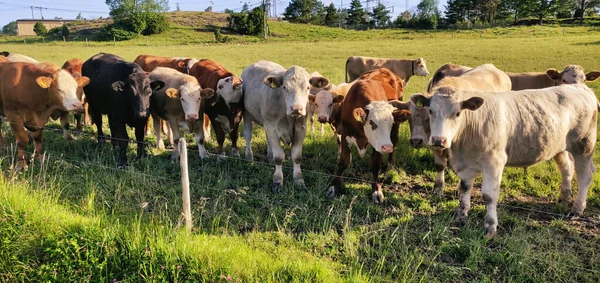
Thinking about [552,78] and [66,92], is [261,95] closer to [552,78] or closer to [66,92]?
[66,92]

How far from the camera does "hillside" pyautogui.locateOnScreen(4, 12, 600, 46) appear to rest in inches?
1876

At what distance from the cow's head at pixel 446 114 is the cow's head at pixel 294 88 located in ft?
6.16

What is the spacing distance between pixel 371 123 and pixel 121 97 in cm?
440

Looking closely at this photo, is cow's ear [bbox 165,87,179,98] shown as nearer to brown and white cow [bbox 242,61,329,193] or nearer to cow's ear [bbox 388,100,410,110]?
brown and white cow [bbox 242,61,329,193]

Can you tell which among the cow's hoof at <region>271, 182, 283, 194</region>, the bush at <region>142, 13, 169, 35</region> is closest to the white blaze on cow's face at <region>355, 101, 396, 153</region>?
the cow's hoof at <region>271, 182, 283, 194</region>

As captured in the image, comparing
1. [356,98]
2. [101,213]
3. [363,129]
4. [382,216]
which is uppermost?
[356,98]

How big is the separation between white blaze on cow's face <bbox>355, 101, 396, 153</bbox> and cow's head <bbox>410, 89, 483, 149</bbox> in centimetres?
77

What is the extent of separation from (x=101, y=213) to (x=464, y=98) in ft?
14.2

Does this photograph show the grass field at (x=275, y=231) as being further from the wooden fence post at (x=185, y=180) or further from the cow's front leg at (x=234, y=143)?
the cow's front leg at (x=234, y=143)

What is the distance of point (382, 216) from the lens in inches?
214

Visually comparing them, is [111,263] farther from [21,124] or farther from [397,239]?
[21,124]

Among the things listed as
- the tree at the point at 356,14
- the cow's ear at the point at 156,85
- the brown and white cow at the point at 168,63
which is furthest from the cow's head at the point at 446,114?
the tree at the point at 356,14

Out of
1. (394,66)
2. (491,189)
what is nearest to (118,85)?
(491,189)

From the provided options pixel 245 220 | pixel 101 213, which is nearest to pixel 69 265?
pixel 101 213
